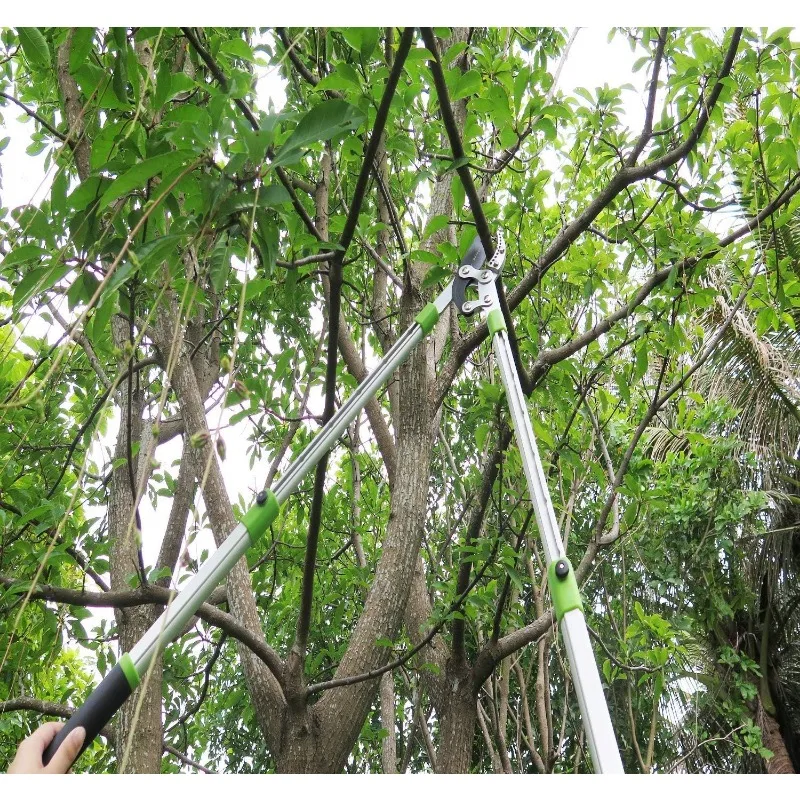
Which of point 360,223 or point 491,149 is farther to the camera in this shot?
point 491,149

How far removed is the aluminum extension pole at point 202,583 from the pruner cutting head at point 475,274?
0.13 meters

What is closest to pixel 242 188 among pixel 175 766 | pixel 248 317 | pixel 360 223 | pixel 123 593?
pixel 360 223

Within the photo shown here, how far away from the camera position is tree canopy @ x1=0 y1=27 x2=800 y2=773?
3.41 ft

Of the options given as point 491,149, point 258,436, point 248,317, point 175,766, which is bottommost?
point 175,766

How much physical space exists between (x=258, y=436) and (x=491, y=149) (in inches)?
50.1

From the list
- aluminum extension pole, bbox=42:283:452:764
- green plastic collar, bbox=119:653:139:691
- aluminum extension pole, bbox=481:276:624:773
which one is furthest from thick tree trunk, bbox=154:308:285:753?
aluminum extension pole, bbox=481:276:624:773

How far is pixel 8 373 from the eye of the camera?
2.18 meters

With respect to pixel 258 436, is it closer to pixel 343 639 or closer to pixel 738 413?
pixel 343 639

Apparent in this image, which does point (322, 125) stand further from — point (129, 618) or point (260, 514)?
point (129, 618)

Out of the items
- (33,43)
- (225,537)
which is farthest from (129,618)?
(33,43)

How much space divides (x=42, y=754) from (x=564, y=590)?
0.70 metres

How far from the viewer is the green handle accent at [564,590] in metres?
0.93

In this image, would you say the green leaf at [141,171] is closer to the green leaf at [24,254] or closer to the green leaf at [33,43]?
the green leaf at [24,254]

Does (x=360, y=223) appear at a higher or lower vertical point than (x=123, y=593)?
higher
